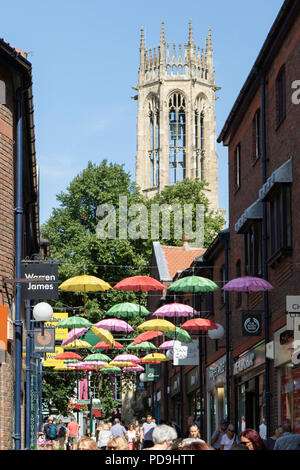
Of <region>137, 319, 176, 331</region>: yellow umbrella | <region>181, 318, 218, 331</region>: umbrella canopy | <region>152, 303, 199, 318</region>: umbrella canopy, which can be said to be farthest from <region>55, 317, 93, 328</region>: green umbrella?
<region>181, 318, 218, 331</region>: umbrella canopy

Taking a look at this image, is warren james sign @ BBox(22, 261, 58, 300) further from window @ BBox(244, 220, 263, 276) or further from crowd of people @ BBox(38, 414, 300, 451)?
window @ BBox(244, 220, 263, 276)

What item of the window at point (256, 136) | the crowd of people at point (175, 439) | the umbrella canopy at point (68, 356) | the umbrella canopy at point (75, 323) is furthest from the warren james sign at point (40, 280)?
the umbrella canopy at point (68, 356)

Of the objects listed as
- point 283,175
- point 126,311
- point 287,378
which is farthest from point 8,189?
point 126,311

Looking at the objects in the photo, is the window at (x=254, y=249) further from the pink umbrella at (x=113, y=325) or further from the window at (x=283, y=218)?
the pink umbrella at (x=113, y=325)

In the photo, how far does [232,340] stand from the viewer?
99.6 feet

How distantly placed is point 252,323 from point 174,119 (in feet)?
279

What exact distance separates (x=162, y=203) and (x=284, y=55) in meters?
56.4

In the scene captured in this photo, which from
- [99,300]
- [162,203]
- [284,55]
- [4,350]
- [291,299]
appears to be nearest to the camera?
[4,350]

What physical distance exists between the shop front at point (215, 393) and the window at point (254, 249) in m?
6.17

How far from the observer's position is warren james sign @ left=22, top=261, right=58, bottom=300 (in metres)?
18.7

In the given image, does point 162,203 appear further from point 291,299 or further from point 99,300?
point 291,299

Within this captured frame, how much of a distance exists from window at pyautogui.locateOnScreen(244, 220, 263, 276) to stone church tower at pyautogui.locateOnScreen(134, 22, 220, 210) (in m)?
76.2
